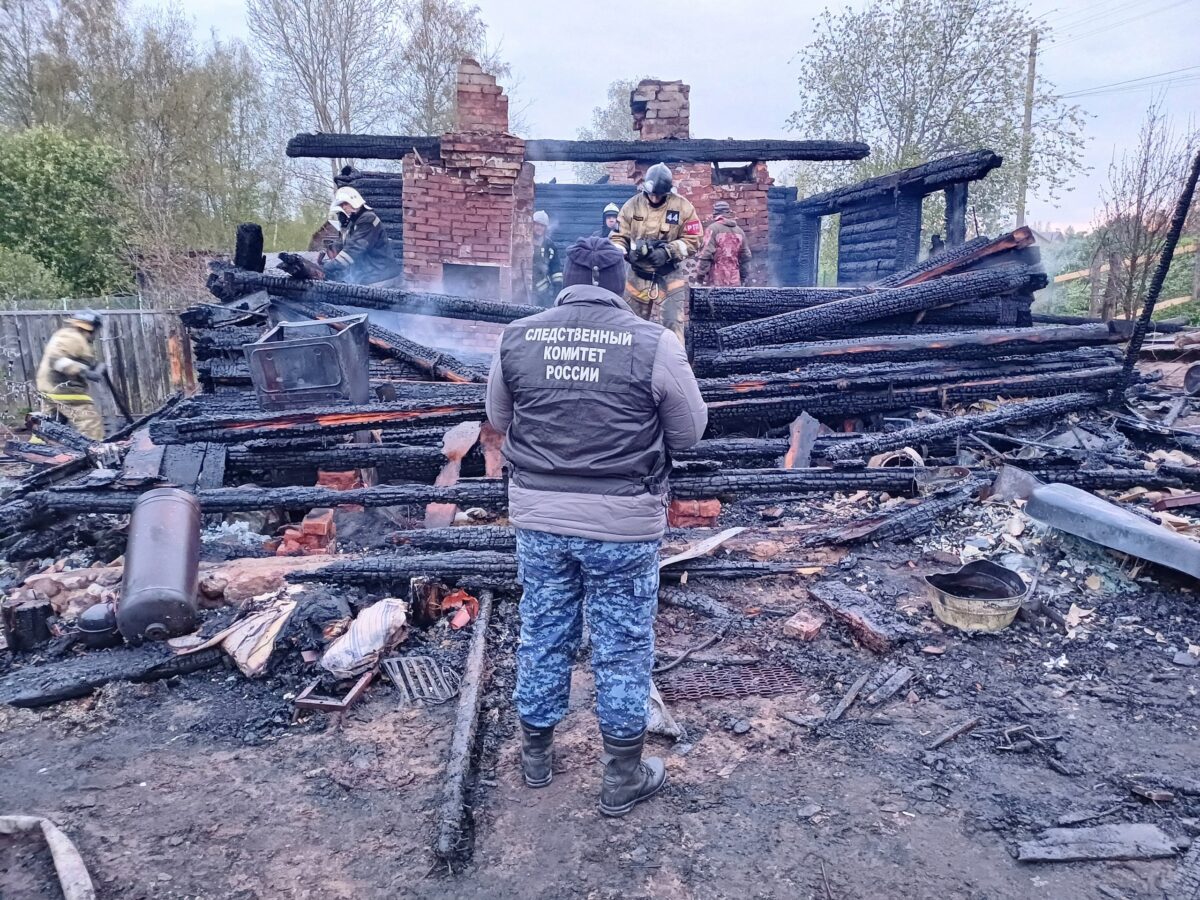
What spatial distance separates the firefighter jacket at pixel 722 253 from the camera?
432 inches

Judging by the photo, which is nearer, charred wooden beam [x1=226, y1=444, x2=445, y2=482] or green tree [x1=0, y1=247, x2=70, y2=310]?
charred wooden beam [x1=226, y1=444, x2=445, y2=482]

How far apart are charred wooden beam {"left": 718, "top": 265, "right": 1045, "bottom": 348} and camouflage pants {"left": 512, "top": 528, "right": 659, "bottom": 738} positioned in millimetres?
4716

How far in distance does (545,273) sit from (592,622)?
1034 cm

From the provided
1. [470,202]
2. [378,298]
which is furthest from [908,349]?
[470,202]

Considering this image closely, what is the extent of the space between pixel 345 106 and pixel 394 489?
22193 millimetres

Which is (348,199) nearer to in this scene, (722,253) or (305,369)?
(305,369)

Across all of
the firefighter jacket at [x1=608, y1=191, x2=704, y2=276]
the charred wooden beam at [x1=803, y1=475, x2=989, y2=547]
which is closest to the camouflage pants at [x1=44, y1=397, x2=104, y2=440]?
the firefighter jacket at [x1=608, y1=191, x2=704, y2=276]

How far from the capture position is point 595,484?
2.74 meters

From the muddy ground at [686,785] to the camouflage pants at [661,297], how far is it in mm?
4349

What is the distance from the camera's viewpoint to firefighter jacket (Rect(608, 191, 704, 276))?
7.71m

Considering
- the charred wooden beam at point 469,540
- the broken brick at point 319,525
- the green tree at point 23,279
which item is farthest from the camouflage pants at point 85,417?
the green tree at point 23,279

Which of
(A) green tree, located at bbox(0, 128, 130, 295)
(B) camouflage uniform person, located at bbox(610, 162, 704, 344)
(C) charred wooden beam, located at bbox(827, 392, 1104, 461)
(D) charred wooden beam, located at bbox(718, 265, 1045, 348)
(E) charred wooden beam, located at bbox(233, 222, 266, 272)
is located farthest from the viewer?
(A) green tree, located at bbox(0, 128, 130, 295)

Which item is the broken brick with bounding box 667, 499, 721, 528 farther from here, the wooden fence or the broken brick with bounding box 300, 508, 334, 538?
the wooden fence

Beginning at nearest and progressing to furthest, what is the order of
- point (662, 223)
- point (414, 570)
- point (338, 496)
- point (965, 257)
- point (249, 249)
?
point (414, 570), point (338, 496), point (662, 223), point (965, 257), point (249, 249)
